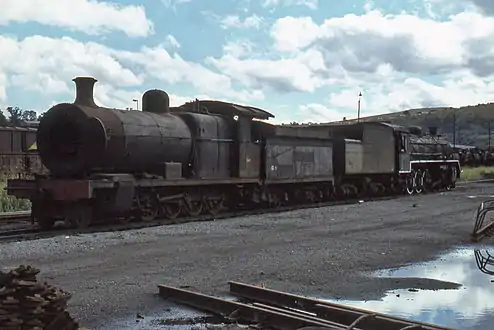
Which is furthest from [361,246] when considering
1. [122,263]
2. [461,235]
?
[122,263]

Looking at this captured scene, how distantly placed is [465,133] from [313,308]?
130675 mm

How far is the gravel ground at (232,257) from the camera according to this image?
26.0 feet

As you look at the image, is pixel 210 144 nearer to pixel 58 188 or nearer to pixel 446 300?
pixel 58 188

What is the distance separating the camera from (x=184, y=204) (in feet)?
54.5

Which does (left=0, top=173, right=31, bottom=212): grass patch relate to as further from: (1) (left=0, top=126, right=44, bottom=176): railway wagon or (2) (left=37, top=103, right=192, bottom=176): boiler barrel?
(1) (left=0, top=126, right=44, bottom=176): railway wagon

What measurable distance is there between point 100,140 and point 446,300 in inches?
364

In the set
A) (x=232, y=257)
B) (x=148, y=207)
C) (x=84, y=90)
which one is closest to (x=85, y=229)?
(x=148, y=207)

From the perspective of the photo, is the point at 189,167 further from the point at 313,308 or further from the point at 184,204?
the point at 313,308

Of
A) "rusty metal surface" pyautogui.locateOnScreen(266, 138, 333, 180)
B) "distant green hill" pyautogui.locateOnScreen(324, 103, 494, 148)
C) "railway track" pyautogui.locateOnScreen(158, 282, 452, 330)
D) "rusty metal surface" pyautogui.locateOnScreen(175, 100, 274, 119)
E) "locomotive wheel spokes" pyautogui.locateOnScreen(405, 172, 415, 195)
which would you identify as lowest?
"railway track" pyautogui.locateOnScreen(158, 282, 452, 330)

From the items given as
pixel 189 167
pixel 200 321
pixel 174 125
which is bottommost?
pixel 200 321

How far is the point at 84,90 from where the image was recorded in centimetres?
1530

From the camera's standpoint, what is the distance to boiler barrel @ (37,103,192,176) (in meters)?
14.6

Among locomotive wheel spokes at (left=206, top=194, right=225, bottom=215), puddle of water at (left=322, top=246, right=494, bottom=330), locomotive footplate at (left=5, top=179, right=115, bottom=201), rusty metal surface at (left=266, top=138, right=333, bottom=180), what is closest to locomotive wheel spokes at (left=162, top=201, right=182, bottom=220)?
locomotive wheel spokes at (left=206, top=194, right=225, bottom=215)

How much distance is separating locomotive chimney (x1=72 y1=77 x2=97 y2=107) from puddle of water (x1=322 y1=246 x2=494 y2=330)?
29.3 feet
